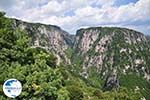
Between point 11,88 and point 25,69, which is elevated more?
point 11,88

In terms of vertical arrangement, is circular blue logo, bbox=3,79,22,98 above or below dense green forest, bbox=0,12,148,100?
above

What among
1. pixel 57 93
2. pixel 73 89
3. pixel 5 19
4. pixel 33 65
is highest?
pixel 5 19

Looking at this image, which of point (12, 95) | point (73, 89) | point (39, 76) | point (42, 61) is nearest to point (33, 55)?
point (42, 61)

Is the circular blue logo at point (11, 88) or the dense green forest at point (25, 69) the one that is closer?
the circular blue logo at point (11, 88)

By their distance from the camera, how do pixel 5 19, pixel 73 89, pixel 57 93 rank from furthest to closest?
1. pixel 73 89
2. pixel 5 19
3. pixel 57 93

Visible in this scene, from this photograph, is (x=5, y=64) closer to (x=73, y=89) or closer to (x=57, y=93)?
(x=57, y=93)

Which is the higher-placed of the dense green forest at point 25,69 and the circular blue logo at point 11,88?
the circular blue logo at point 11,88

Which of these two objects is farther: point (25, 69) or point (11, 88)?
point (25, 69)

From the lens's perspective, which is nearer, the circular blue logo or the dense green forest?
the circular blue logo
